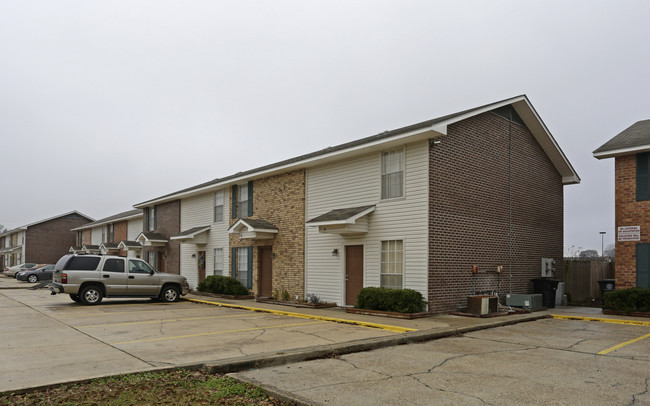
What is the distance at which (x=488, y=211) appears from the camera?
16.7 m

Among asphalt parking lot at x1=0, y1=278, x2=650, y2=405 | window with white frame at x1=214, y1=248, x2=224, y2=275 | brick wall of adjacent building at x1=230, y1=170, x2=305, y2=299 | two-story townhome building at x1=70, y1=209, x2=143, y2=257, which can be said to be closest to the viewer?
asphalt parking lot at x1=0, y1=278, x2=650, y2=405

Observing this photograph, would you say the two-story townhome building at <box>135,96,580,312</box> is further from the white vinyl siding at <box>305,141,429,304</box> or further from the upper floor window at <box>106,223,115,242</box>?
the upper floor window at <box>106,223,115,242</box>

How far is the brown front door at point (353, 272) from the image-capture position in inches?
648

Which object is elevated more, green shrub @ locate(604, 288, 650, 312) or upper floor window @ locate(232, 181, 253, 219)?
upper floor window @ locate(232, 181, 253, 219)

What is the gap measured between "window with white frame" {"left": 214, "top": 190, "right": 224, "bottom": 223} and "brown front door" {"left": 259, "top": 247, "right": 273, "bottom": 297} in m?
4.48

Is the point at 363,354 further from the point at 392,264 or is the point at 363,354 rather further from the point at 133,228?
the point at 133,228

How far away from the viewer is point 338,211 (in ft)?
55.7

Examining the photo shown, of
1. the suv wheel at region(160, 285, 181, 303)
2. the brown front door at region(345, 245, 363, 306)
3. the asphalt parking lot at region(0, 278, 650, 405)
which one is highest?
the brown front door at region(345, 245, 363, 306)

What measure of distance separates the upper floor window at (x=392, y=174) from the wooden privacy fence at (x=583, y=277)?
9.69 metres

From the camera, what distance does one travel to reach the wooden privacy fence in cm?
2036

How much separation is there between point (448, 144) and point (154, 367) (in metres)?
10.7

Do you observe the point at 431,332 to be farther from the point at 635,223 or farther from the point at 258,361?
the point at 635,223

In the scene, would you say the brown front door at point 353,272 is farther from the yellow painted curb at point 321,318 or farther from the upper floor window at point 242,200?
the upper floor window at point 242,200

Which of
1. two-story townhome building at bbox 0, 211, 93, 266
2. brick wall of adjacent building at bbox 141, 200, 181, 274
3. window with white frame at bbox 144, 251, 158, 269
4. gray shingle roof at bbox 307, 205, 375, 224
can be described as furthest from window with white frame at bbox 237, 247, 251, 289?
two-story townhome building at bbox 0, 211, 93, 266
